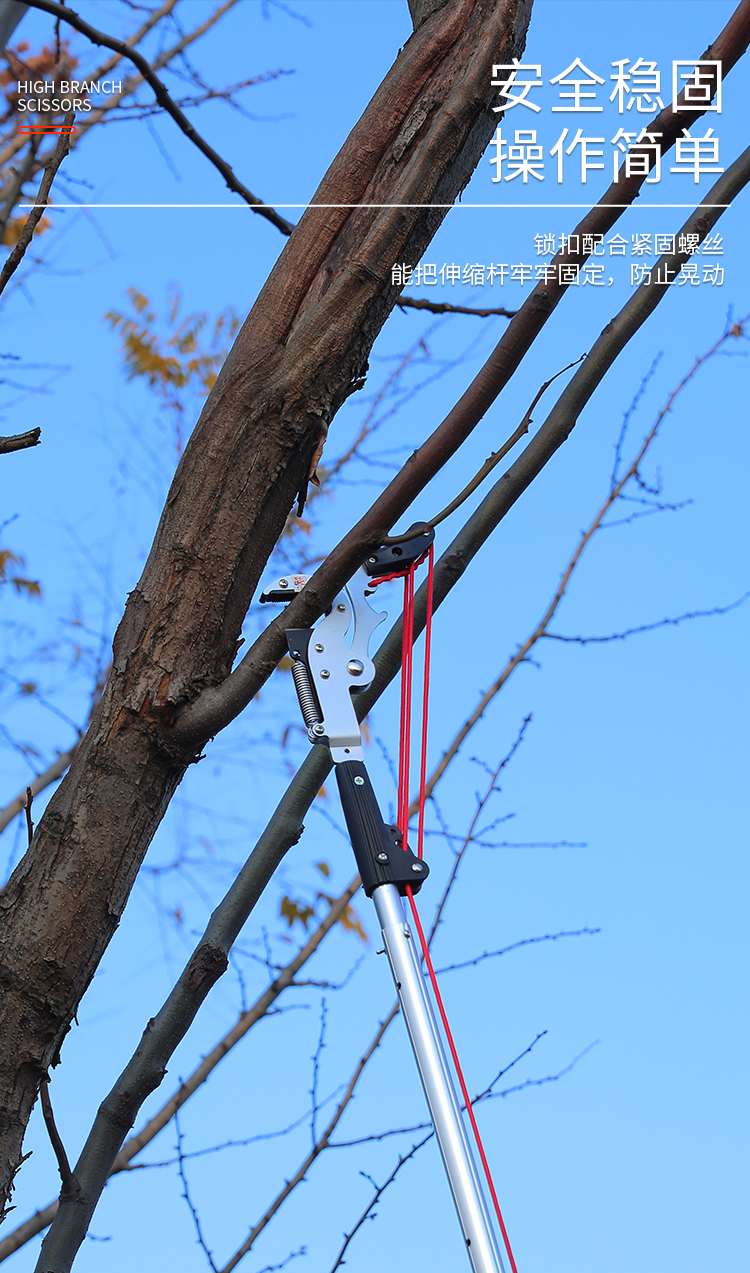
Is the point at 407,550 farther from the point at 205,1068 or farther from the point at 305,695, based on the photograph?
the point at 205,1068

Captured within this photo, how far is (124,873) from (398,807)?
366 mm

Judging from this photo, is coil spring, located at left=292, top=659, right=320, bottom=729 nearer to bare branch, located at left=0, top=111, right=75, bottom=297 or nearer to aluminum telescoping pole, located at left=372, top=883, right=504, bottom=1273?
aluminum telescoping pole, located at left=372, top=883, right=504, bottom=1273

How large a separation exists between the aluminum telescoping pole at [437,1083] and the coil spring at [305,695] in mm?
246

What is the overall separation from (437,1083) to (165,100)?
1.65 m

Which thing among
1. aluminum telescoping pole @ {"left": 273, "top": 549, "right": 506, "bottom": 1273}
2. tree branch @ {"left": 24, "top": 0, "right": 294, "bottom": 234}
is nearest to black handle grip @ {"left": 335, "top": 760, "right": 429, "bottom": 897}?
aluminum telescoping pole @ {"left": 273, "top": 549, "right": 506, "bottom": 1273}

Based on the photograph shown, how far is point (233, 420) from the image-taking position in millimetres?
1502

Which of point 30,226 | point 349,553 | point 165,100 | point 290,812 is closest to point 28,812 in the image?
point 290,812

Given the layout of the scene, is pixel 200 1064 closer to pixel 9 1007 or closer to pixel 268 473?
pixel 9 1007

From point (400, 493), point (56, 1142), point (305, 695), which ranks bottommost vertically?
point (56, 1142)

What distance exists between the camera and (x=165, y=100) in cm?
184

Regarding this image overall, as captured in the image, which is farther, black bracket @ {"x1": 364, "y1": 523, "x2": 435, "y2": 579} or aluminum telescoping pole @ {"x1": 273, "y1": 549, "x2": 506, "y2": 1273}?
black bracket @ {"x1": 364, "y1": 523, "x2": 435, "y2": 579}

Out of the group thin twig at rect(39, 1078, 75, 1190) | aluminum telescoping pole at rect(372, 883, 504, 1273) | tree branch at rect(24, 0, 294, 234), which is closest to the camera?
aluminum telescoping pole at rect(372, 883, 504, 1273)

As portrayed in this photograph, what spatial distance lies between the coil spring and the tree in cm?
6

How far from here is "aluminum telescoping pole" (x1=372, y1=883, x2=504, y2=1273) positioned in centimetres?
108
